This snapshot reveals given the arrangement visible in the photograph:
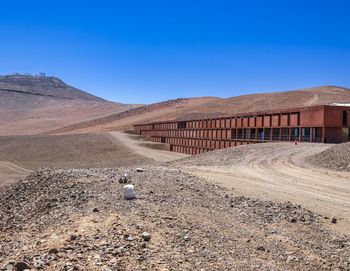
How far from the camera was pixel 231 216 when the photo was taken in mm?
9203

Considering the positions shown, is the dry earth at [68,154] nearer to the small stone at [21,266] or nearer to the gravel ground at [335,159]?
the gravel ground at [335,159]

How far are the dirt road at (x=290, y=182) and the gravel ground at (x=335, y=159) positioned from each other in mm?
766

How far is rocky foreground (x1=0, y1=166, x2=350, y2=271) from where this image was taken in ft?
20.1

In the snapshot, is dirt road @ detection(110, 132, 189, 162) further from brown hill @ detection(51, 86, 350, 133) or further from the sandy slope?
brown hill @ detection(51, 86, 350, 133)

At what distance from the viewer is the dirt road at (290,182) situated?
11523 mm

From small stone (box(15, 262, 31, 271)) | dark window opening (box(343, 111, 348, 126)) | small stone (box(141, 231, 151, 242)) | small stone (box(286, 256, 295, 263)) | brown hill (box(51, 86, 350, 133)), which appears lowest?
small stone (box(286, 256, 295, 263))

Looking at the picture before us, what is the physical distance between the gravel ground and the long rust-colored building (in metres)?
11.7

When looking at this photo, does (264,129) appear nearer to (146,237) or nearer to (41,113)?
(146,237)

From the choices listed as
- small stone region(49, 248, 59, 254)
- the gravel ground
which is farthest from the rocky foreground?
the gravel ground

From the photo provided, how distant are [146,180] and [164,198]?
Result: 277cm

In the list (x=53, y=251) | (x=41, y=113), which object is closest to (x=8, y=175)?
(x=53, y=251)

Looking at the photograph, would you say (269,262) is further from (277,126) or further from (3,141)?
(3,141)

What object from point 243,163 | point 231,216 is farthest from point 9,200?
point 243,163

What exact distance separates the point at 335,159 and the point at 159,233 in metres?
16.9
